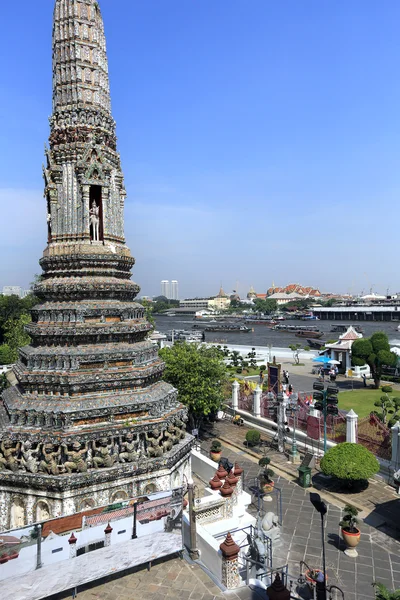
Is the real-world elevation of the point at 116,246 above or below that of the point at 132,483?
above

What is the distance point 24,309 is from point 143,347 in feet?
146

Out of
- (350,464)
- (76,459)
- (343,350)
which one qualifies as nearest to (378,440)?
(350,464)

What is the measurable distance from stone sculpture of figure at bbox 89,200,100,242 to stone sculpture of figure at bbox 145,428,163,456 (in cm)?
643

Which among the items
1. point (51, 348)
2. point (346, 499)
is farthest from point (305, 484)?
point (51, 348)

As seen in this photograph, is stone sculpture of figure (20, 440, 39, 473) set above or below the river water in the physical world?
above

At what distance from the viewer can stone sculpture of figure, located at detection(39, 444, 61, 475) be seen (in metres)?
11.5

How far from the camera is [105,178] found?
14.7 metres

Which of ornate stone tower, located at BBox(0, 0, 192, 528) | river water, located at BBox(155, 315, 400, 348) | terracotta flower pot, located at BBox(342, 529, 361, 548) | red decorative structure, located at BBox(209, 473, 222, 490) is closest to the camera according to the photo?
ornate stone tower, located at BBox(0, 0, 192, 528)

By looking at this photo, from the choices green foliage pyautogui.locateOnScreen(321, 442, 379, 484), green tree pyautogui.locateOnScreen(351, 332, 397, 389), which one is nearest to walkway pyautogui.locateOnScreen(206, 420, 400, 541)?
green foliage pyautogui.locateOnScreen(321, 442, 379, 484)

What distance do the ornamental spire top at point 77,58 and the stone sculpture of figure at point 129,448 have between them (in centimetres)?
1072

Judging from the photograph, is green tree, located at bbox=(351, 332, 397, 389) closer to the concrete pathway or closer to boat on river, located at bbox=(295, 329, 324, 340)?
the concrete pathway

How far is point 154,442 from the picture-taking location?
12672 mm

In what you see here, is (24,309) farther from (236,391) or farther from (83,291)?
(83,291)

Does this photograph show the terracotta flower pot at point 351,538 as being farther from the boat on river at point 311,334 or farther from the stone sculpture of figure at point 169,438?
the boat on river at point 311,334
